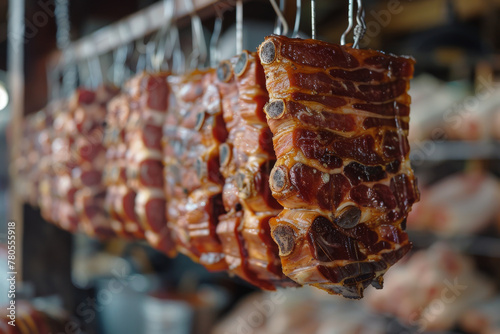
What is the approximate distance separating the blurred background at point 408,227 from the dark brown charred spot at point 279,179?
144cm

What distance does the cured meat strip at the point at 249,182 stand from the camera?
3.06 ft

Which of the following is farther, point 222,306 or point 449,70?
point 449,70

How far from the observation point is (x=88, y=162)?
1.83 m

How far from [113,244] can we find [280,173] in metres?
3.91

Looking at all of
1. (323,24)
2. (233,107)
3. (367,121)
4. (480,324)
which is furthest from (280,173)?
(323,24)

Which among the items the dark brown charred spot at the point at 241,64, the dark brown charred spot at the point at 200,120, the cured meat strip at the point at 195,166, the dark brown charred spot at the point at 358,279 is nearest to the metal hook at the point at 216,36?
the cured meat strip at the point at 195,166

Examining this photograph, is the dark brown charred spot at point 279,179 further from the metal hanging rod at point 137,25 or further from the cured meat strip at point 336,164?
the metal hanging rod at point 137,25

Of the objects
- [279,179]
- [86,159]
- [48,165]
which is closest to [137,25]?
[86,159]

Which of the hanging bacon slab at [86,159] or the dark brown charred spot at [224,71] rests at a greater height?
the dark brown charred spot at [224,71]

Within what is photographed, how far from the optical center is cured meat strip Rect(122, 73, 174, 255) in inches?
54.9

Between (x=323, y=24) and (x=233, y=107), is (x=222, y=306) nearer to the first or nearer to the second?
(x=323, y=24)

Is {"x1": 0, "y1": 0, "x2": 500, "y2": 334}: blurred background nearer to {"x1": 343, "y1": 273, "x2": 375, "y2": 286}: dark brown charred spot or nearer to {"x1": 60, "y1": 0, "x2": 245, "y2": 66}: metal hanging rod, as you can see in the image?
{"x1": 60, "y1": 0, "x2": 245, "y2": 66}: metal hanging rod

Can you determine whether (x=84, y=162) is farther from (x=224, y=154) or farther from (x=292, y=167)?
(x=292, y=167)

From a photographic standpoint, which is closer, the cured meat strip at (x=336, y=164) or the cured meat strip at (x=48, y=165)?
the cured meat strip at (x=336, y=164)
